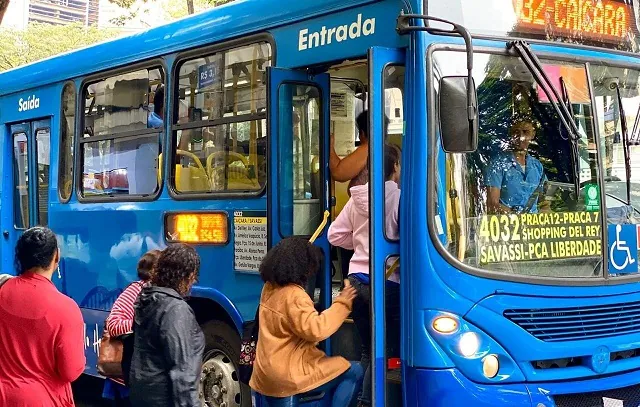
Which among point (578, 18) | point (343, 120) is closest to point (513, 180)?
point (578, 18)

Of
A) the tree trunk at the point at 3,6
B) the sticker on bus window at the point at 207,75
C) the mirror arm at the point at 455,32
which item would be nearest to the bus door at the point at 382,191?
the mirror arm at the point at 455,32

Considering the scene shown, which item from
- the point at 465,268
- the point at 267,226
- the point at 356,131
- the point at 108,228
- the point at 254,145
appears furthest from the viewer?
the point at 108,228

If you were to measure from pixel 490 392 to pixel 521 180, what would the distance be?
1.12 meters

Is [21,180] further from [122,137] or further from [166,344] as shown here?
[166,344]

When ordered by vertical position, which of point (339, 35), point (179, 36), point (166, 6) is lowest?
Answer: point (339, 35)

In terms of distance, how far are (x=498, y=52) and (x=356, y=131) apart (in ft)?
5.06

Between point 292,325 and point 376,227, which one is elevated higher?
point 376,227

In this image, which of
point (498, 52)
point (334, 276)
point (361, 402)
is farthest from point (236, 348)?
point (498, 52)

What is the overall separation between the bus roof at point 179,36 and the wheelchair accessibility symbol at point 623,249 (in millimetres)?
1880

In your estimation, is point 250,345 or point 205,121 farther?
point 205,121

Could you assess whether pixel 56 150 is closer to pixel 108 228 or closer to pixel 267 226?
pixel 108 228

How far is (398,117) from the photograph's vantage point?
430cm

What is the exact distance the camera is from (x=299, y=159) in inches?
198

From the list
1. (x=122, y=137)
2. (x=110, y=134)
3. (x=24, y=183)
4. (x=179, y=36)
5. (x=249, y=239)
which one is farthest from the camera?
(x=24, y=183)
